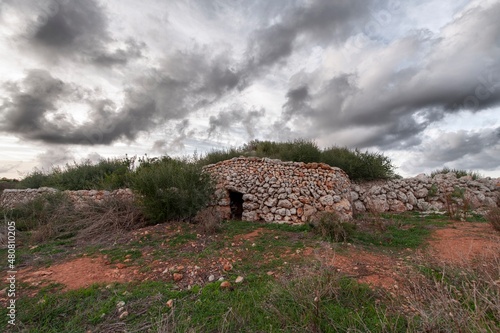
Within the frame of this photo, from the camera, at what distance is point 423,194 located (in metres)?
9.98

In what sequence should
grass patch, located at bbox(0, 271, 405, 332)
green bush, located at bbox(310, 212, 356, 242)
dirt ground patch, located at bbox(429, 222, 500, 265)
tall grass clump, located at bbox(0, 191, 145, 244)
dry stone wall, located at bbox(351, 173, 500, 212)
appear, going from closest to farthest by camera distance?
1. grass patch, located at bbox(0, 271, 405, 332)
2. dirt ground patch, located at bbox(429, 222, 500, 265)
3. green bush, located at bbox(310, 212, 356, 242)
4. tall grass clump, located at bbox(0, 191, 145, 244)
5. dry stone wall, located at bbox(351, 173, 500, 212)

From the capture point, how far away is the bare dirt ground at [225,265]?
372 cm

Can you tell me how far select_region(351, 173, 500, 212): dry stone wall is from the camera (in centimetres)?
955

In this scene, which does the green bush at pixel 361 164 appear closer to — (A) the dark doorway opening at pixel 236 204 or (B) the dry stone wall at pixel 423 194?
(B) the dry stone wall at pixel 423 194

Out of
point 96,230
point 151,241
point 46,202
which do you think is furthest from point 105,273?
point 46,202

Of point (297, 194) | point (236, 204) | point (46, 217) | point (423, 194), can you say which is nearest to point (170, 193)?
point (236, 204)

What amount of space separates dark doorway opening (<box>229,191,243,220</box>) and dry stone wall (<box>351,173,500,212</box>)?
12.8 ft

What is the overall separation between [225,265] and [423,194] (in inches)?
354

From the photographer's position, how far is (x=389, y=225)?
695 centimetres

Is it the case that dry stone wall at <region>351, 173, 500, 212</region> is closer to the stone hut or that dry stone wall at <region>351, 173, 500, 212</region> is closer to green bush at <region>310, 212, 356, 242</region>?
the stone hut

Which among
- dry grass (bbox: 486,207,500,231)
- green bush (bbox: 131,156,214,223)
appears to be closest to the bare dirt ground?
dry grass (bbox: 486,207,500,231)

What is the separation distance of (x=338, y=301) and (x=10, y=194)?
1376 centimetres

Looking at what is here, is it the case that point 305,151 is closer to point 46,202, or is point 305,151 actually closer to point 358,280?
point 358,280

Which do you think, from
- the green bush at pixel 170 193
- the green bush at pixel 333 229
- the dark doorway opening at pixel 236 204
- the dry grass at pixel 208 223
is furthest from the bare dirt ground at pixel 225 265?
the dark doorway opening at pixel 236 204
